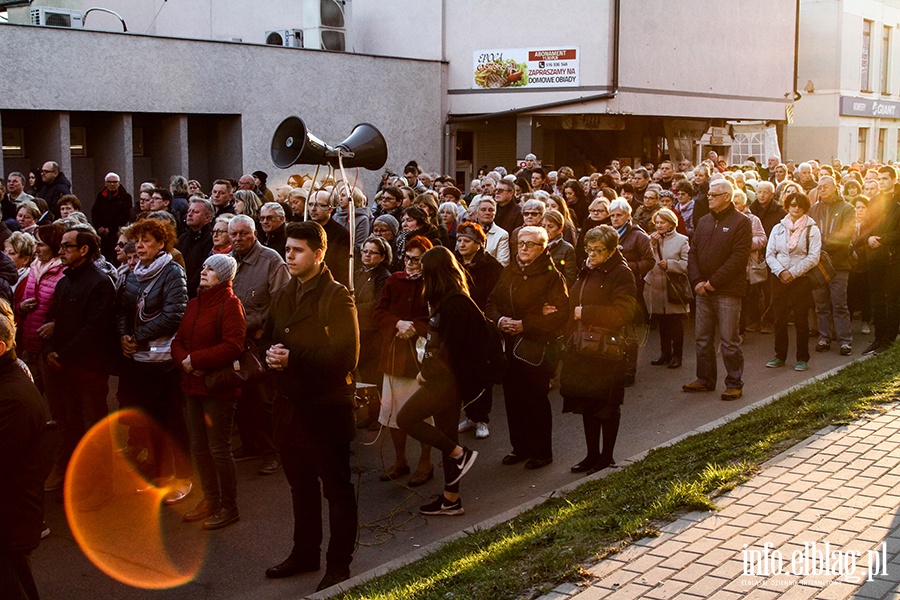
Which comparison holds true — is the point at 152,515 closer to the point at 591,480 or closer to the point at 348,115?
the point at 591,480

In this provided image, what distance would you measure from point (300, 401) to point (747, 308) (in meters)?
9.44

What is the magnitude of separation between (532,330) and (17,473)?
4.30 meters

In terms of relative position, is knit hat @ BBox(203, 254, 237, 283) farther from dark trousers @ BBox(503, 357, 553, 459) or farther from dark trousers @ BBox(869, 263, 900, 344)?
dark trousers @ BBox(869, 263, 900, 344)

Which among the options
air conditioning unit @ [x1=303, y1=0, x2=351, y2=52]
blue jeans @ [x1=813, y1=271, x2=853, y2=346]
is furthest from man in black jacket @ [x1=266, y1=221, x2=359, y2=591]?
air conditioning unit @ [x1=303, y1=0, x2=351, y2=52]

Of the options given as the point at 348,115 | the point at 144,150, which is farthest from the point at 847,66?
the point at 144,150

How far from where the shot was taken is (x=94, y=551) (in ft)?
22.7

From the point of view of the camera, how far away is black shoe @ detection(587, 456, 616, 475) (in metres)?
8.08

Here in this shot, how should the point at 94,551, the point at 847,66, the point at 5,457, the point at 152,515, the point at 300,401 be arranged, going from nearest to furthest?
1. the point at 5,457
2. the point at 300,401
3. the point at 94,551
4. the point at 152,515
5. the point at 847,66

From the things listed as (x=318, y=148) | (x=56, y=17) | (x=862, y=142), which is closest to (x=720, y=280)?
(x=318, y=148)

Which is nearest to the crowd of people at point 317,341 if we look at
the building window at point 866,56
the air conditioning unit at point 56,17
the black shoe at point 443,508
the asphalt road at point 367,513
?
the black shoe at point 443,508

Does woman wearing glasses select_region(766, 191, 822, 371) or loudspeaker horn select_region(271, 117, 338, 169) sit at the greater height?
loudspeaker horn select_region(271, 117, 338, 169)

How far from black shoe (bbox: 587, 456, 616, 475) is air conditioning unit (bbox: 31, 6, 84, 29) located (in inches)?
682

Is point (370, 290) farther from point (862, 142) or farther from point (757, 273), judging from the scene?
point (862, 142)

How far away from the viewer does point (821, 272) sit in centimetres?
1188
